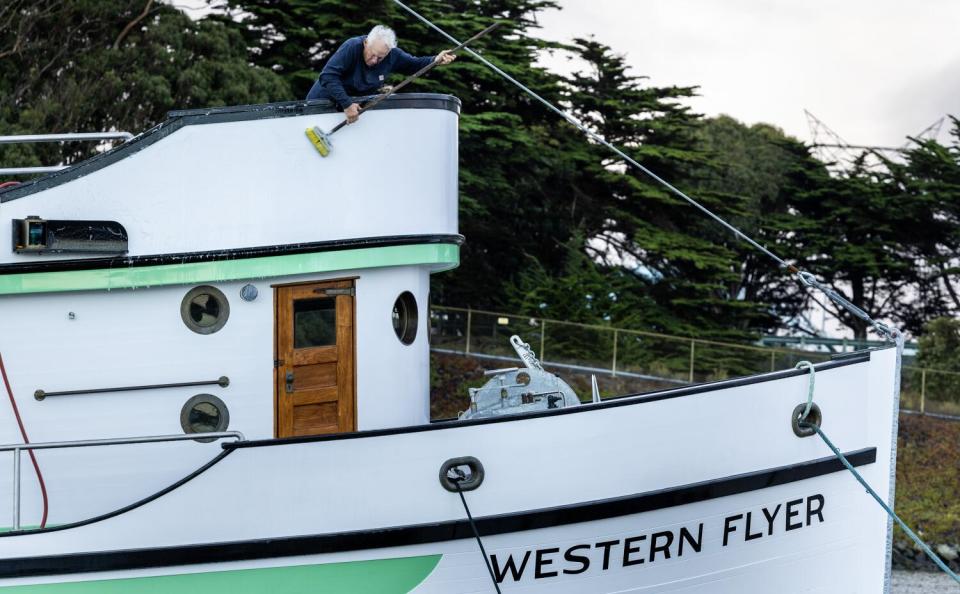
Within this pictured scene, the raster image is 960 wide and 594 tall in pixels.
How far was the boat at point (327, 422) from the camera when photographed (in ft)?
21.3

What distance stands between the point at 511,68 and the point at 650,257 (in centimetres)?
506

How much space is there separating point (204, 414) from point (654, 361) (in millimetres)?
14001

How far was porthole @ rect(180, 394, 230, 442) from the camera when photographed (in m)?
7.09

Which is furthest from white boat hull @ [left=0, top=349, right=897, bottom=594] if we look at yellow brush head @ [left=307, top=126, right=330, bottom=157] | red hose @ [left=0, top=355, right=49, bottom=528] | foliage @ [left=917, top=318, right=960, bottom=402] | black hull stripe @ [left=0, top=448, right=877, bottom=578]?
foliage @ [left=917, top=318, right=960, bottom=402]

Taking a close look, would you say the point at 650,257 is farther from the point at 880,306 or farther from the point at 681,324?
the point at 880,306

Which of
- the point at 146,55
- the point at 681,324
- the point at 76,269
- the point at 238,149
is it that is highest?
the point at 146,55

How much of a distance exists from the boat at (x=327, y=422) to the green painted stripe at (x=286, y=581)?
0.5 inches

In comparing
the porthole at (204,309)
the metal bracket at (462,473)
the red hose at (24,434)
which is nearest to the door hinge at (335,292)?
the porthole at (204,309)

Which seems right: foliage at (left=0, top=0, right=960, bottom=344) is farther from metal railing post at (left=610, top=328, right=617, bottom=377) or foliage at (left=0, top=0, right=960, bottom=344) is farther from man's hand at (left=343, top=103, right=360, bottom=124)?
man's hand at (left=343, top=103, right=360, bottom=124)

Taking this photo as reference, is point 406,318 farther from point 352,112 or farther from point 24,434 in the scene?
point 24,434

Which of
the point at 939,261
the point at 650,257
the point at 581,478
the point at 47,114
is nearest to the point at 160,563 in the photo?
the point at 581,478

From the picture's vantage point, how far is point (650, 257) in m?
25.0

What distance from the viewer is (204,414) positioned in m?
7.11

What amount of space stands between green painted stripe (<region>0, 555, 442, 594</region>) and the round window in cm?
150
